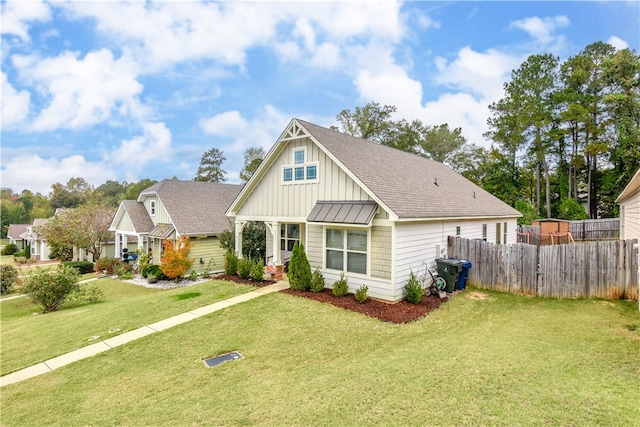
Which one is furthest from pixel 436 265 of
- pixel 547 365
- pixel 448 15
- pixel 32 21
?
pixel 32 21

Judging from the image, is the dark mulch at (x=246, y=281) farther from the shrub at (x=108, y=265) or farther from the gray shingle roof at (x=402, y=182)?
the shrub at (x=108, y=265)

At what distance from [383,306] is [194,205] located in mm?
16070

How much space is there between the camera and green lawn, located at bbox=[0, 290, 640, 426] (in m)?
4.00

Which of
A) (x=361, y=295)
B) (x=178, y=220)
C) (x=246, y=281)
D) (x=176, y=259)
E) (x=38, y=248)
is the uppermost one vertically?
(x=178, y=220)

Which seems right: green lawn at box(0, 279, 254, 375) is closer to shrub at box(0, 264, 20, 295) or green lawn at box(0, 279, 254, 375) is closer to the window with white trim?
the window with white trim

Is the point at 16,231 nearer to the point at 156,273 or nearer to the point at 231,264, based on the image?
the point at 156,273

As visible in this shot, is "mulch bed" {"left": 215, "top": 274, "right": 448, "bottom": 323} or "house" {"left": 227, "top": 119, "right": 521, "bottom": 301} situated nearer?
"mulch bed" {"left": 215, "top": 274, "right": 448, "bottom": 323}

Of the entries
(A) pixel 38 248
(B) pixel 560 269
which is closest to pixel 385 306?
(B) pixel 560 269

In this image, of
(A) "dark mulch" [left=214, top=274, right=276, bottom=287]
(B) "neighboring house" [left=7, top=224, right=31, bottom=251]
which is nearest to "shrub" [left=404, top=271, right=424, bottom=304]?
(A) "dark mulch" [left=214, top=274, right=276, bottom=287]

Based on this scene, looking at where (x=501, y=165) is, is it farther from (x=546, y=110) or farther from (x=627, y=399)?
(x=627, y=399)

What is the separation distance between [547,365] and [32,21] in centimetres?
1936

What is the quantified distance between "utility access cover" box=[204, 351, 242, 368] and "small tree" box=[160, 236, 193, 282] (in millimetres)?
11259

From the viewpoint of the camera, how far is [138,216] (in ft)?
72.6

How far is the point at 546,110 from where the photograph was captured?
1292 inches
